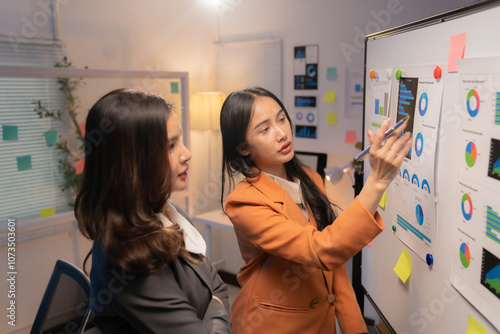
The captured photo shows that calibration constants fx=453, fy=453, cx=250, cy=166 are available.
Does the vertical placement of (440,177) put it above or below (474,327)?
above

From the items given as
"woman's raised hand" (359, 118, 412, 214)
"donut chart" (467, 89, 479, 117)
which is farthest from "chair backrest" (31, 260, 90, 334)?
"donut chart" (467, 89, 479, 117)

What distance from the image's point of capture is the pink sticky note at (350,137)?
3034mm

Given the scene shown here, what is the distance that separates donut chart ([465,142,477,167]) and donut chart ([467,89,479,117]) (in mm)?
66

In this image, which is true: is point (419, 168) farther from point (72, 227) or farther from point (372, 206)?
point (72, 227)

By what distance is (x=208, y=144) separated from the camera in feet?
12.9

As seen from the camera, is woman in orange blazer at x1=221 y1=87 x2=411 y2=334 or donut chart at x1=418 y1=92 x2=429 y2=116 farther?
woman in orange blazer at x1=221 y1=87 x2=411 y2=334

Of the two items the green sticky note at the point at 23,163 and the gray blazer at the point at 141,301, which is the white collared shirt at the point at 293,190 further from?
the green sticky note at the point at 23,163

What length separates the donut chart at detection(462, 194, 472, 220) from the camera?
98 centimetres

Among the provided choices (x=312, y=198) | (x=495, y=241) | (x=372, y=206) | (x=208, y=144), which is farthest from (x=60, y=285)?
(x=208, y=144)

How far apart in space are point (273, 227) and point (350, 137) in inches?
75.0

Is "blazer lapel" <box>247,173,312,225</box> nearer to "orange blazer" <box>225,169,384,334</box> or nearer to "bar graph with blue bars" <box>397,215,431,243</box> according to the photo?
"orange blazer" <box>225,169,384,334</box>

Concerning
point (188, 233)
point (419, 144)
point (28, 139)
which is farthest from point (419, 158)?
point (28, 139)

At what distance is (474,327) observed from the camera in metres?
0.99

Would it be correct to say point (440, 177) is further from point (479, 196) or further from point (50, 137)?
point (50, 137)
